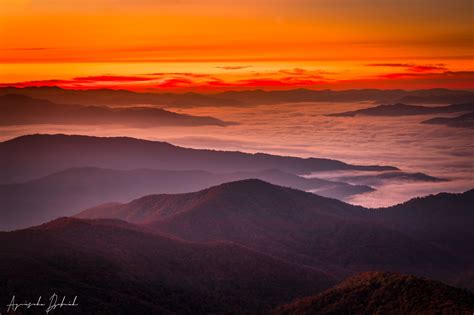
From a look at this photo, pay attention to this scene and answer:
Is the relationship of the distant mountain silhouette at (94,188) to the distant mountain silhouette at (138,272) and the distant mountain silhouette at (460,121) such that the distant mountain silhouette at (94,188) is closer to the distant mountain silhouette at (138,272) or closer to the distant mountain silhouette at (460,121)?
the distant mountain silhouette at (460,121)

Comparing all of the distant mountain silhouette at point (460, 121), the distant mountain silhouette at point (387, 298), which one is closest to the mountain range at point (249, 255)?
the distant mountain silhouette at point (387, 298)

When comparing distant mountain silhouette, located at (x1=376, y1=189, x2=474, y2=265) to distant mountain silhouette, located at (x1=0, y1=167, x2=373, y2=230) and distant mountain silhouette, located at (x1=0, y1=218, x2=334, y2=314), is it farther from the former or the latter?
distant mountain silhouette, located at (x1=0, y1=218, x2=334, y2=314)

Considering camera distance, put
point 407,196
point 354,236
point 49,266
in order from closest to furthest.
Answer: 1. point 49,266
2. point 354,236
3. point 407,196

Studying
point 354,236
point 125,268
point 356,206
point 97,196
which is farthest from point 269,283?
point 97,196

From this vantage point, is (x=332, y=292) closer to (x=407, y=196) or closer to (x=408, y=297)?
(x=408, y=297)

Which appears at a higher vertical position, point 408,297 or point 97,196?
point 408,297

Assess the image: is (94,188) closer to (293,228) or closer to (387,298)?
(293,228)

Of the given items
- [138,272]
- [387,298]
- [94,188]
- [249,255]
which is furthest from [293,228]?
[94,188]
